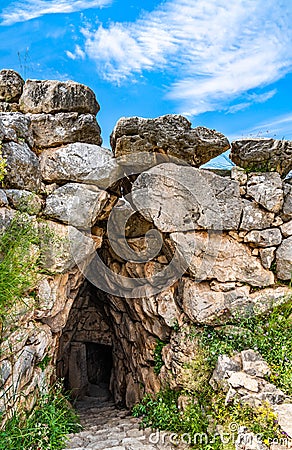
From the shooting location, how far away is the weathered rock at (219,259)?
427 centimetres

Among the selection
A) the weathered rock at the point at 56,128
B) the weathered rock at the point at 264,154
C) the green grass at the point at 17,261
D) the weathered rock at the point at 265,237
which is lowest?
the green grass at the point at 17,261

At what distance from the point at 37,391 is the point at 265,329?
2.61 metres

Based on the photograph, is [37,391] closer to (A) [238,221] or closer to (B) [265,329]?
(B) [265,329]

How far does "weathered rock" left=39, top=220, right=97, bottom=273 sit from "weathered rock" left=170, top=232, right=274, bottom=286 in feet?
3.68

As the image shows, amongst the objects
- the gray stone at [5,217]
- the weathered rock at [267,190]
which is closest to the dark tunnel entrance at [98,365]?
the gray stone at [5,217]

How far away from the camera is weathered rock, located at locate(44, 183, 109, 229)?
4.24 m

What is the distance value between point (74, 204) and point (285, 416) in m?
2.99

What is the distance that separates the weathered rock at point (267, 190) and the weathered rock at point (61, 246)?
2.08 meters

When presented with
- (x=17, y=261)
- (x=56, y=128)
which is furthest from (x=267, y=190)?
(x=17, y=261)

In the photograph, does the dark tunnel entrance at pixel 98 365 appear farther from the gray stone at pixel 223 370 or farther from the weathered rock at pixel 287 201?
the weathered rock at pixel 287 201

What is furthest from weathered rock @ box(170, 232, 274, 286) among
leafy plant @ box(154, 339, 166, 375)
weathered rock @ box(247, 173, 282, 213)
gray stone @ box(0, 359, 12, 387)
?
gray stone @ box(0, 359, 12, 387)

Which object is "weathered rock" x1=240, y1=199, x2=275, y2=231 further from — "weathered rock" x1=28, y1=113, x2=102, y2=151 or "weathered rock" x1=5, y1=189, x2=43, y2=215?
"weathered rock" x1=5, y1=189, x2=43, y2=215

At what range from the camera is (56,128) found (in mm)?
4383

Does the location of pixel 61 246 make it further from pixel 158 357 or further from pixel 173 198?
pixel 158 357
